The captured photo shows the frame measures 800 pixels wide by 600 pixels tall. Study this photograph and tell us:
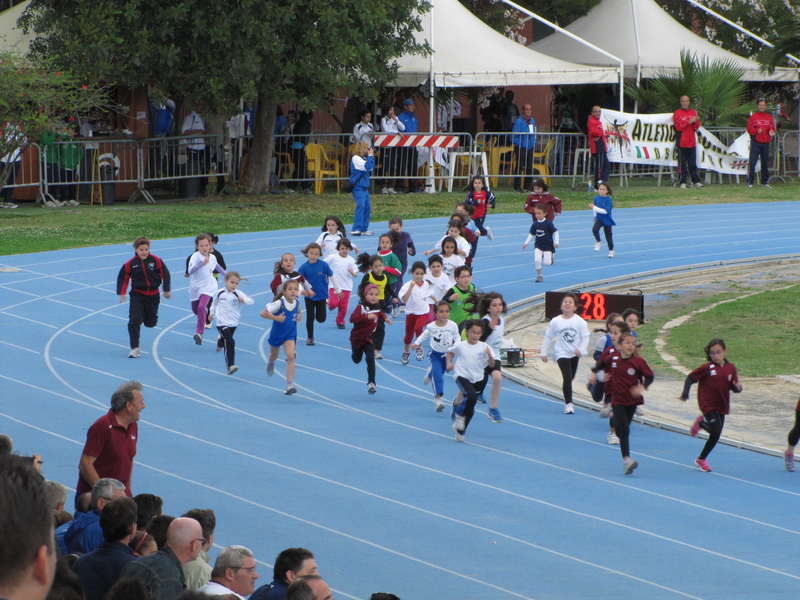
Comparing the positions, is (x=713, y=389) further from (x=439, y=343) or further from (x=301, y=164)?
(x=301, y=164)

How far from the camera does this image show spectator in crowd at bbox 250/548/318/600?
18.0 feet

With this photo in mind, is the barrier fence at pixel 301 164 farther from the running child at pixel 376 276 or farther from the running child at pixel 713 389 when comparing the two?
the running child at pixel 713 389

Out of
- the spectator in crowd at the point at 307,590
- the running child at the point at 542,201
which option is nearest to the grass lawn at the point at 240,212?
the running child at the point at 542,201

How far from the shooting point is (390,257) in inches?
617

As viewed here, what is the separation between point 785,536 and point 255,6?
796 inches

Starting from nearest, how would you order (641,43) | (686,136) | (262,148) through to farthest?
(262,148) < (686,136) < (641,43)

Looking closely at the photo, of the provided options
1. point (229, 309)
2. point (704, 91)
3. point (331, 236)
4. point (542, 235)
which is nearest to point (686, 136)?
point (704, 91)

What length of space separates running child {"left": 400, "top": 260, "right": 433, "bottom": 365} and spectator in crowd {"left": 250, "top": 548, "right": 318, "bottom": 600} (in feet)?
29.3

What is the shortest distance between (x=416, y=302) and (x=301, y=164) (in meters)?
16.5

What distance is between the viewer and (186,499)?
29.8 feet

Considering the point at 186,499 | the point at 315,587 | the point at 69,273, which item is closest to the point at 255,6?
the point at 69,273

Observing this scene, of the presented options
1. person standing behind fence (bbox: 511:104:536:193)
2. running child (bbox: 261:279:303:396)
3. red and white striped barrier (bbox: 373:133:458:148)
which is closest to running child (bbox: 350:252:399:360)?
running child (bbox: 261:279:303:396)

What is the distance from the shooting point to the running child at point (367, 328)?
12898 millimetres

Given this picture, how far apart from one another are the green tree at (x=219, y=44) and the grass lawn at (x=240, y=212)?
260 cm
